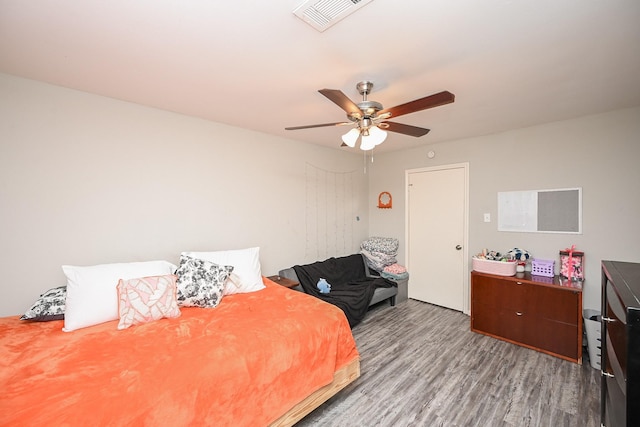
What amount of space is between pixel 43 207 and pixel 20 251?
0.36 meters

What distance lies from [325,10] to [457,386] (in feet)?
9.45

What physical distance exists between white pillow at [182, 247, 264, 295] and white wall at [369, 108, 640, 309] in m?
2.96

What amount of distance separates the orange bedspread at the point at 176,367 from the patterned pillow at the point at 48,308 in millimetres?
58

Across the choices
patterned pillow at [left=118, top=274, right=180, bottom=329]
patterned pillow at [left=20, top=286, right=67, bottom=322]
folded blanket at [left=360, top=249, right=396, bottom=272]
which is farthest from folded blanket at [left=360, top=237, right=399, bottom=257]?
patterned pillow at [left=20, top=286, right=67, bottom=322]

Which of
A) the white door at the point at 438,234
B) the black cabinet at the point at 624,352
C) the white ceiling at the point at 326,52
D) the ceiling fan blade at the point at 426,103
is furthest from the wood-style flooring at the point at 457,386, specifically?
the white ceiling at the point at 326,52

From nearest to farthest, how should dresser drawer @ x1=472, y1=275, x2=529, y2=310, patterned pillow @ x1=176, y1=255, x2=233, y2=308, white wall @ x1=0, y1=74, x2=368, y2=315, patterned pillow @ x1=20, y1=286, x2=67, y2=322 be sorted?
patterned pillow @ x1=20, y1=286, x2=67, y2=322
white wall @ x1=0, y1=74, x2=368, y2=315
patterned pillow @ x1=176, y1=255, x2=233, y2=308
dresser drawer @ x1=472, y1=275, x2=529, y2=310

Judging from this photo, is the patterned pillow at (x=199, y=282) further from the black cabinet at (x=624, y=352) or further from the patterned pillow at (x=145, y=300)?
the black cabinet at (x=624, y=352)

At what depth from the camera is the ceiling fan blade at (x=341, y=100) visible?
1.60m

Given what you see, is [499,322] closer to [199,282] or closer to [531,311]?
[531,311]

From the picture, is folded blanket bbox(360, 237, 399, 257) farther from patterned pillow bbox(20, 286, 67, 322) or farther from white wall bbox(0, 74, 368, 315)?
patterned pillow bbox(20, 286, 67, 322)

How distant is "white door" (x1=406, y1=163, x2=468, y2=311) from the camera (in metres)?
3.81

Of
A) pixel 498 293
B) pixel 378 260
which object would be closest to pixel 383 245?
pixel 378 260

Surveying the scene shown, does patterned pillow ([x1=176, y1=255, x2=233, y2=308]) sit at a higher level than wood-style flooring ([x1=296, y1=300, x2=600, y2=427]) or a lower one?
higher

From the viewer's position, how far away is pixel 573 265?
280 cm
